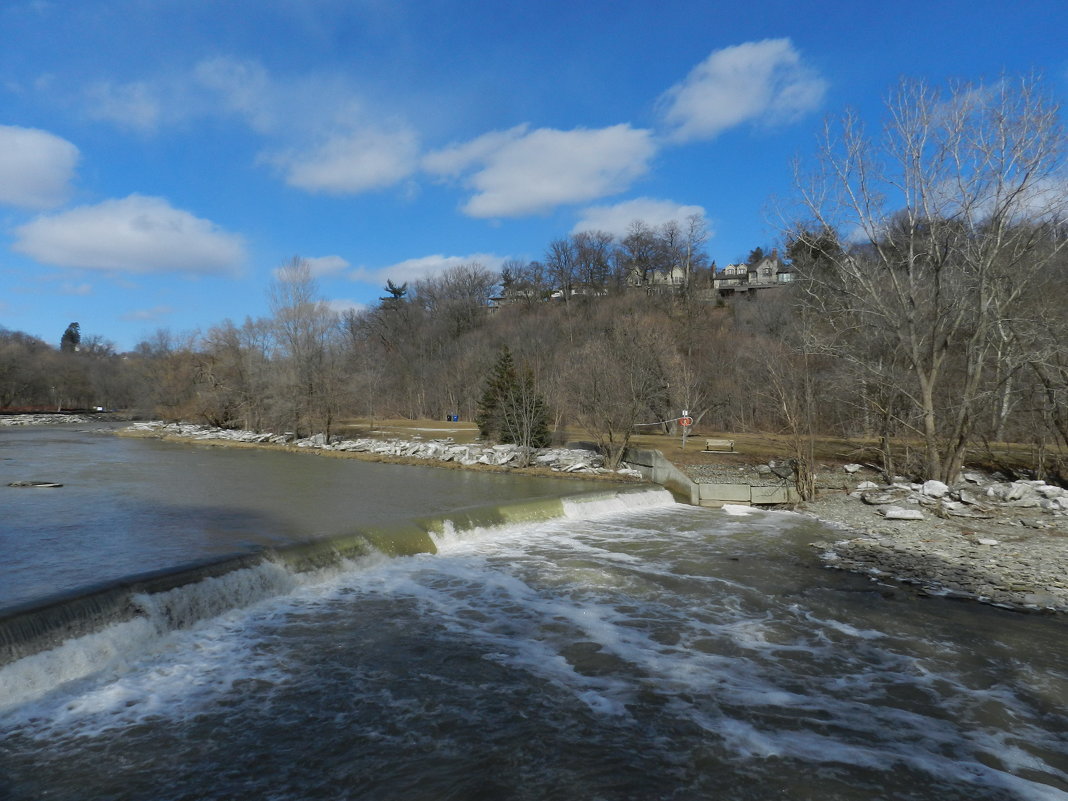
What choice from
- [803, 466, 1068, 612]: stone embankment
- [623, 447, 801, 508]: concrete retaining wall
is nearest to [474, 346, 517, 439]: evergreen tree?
[623, 447, 801, 508]: concrete retaining wall

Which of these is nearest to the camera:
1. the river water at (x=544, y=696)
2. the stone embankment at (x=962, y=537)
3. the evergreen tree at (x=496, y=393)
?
the river water at (x=544, y=696)

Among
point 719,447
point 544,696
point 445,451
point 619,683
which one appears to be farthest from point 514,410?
point 544,696

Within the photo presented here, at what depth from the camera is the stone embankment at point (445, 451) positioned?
25703 mm

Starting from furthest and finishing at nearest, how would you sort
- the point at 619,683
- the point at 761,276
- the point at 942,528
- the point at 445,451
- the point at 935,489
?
1. the point at 761,276
2. the point at 445,451
3. the point at 935,489
4. the point at 942,528
5. the point at 619,683

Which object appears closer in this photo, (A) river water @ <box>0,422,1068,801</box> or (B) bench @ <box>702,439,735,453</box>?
(A) river water @ <box>0,422,1068,801</box>

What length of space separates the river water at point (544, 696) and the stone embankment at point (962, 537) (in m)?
1.10

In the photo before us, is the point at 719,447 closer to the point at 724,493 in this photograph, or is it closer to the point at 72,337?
the point at 724,493

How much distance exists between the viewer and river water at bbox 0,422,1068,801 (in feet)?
17.4

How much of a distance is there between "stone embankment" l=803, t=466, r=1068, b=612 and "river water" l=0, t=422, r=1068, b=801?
110cm

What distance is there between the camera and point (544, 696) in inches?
266

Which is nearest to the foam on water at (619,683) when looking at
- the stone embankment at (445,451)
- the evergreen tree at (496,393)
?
the stone embankment at (445,451)

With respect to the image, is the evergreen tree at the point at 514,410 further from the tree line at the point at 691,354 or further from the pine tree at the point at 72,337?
the pine tree at the point at 72,337

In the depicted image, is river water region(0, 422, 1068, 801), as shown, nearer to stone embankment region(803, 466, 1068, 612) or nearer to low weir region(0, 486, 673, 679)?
low weir region(0, 486, 673, 679)

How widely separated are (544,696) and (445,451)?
23894 mm
